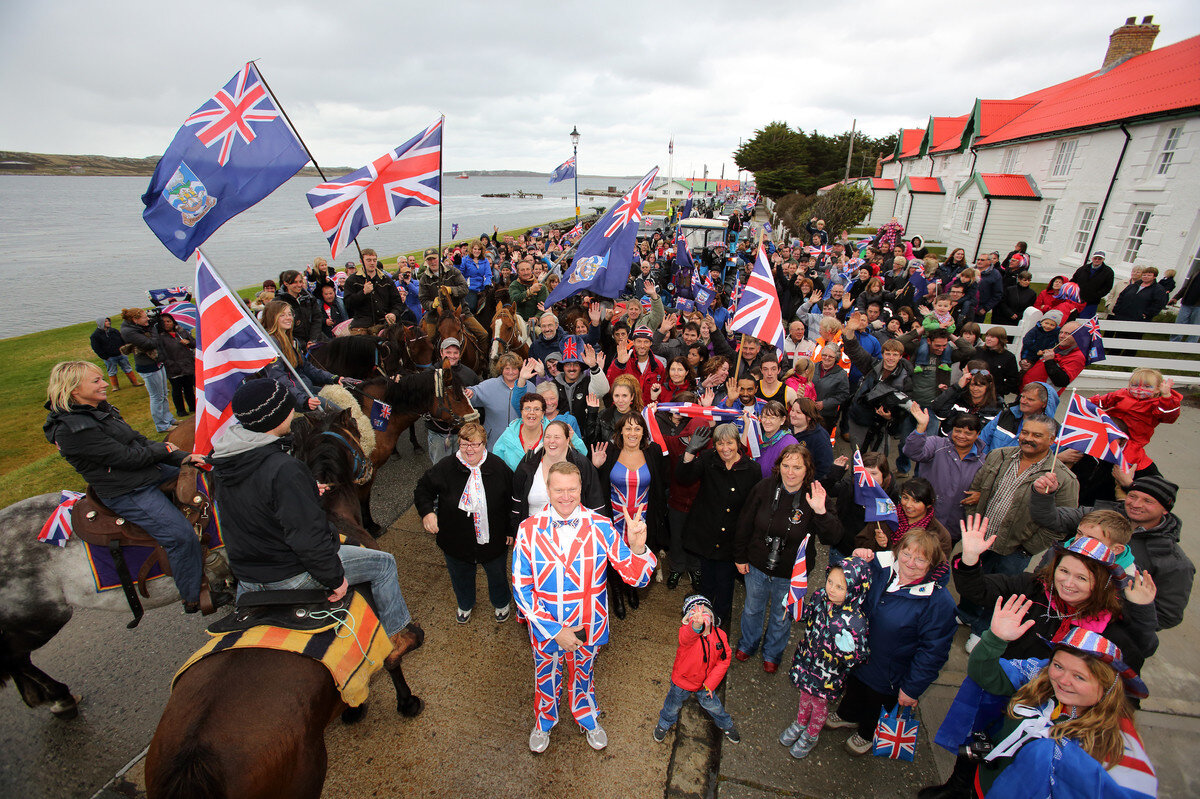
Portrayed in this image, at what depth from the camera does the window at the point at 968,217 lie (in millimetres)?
25109

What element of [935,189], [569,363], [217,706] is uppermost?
[935,189]

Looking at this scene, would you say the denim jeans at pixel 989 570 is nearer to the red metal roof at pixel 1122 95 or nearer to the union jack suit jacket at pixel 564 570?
the union jack suit jacket at pixel 564 570

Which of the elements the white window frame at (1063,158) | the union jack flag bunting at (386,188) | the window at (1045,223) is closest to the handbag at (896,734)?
the union jack flag bunting at (386,188)

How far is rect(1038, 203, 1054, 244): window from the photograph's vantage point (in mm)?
20234

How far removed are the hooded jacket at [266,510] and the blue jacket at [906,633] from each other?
3457 mm

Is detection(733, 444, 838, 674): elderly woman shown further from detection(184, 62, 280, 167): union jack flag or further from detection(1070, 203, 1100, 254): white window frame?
detection(1070, 203, 1100, 254): white window frame

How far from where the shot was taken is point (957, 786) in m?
3.17

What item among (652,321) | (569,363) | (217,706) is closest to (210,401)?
(217,706)

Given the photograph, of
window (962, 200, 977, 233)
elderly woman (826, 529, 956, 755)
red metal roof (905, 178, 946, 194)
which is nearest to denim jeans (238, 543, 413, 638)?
elderly woman (826, 529, 956, 755)

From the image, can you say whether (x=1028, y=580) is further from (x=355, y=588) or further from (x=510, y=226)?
(x=510, y=226)

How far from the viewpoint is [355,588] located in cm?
372

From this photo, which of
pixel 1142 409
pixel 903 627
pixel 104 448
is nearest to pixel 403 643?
pixel 104 448

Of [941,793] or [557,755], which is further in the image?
[557,755]

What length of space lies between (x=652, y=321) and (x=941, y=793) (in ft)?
23.8
